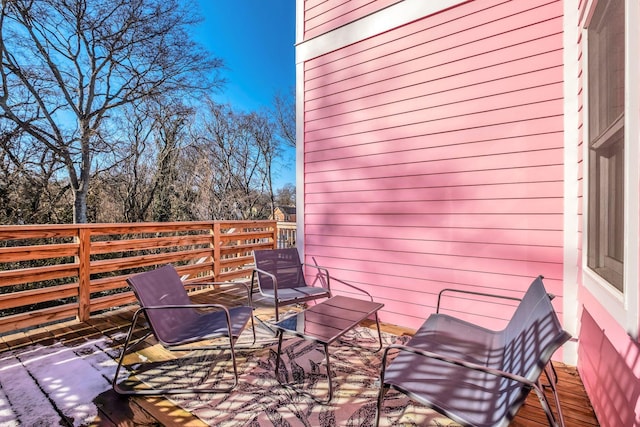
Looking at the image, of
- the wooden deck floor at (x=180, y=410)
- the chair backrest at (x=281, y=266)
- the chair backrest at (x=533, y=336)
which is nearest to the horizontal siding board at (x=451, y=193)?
the chair backrest at (x=281, y=266)

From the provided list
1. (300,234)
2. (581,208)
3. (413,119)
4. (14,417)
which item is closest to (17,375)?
(14,417)

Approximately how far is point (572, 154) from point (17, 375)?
14.8 ft

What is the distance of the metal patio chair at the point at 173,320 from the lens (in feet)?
6.71

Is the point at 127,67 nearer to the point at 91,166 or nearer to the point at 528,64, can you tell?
the point at 91,166

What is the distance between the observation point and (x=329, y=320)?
2314mm

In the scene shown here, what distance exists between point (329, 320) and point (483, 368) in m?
1.26

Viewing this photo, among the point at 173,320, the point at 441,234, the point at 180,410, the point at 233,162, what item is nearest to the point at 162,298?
the point at 173,320

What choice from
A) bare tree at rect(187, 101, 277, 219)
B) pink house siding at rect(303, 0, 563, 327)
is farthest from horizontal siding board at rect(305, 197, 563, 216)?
bare tree at rect(187, 101, 277, 219)

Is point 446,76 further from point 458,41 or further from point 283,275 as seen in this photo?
point 283,275

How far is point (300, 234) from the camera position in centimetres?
409

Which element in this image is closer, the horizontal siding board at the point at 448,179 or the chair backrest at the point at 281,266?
the horizontal siding board at the point at 448,179

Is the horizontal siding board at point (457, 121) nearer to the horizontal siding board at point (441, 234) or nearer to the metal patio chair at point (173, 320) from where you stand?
the horizontal siding board at point (441, 234)

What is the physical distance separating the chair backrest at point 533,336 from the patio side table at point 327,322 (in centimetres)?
96

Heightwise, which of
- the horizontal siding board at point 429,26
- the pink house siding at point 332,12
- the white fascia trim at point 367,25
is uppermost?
the pink house siding at point 332,12
